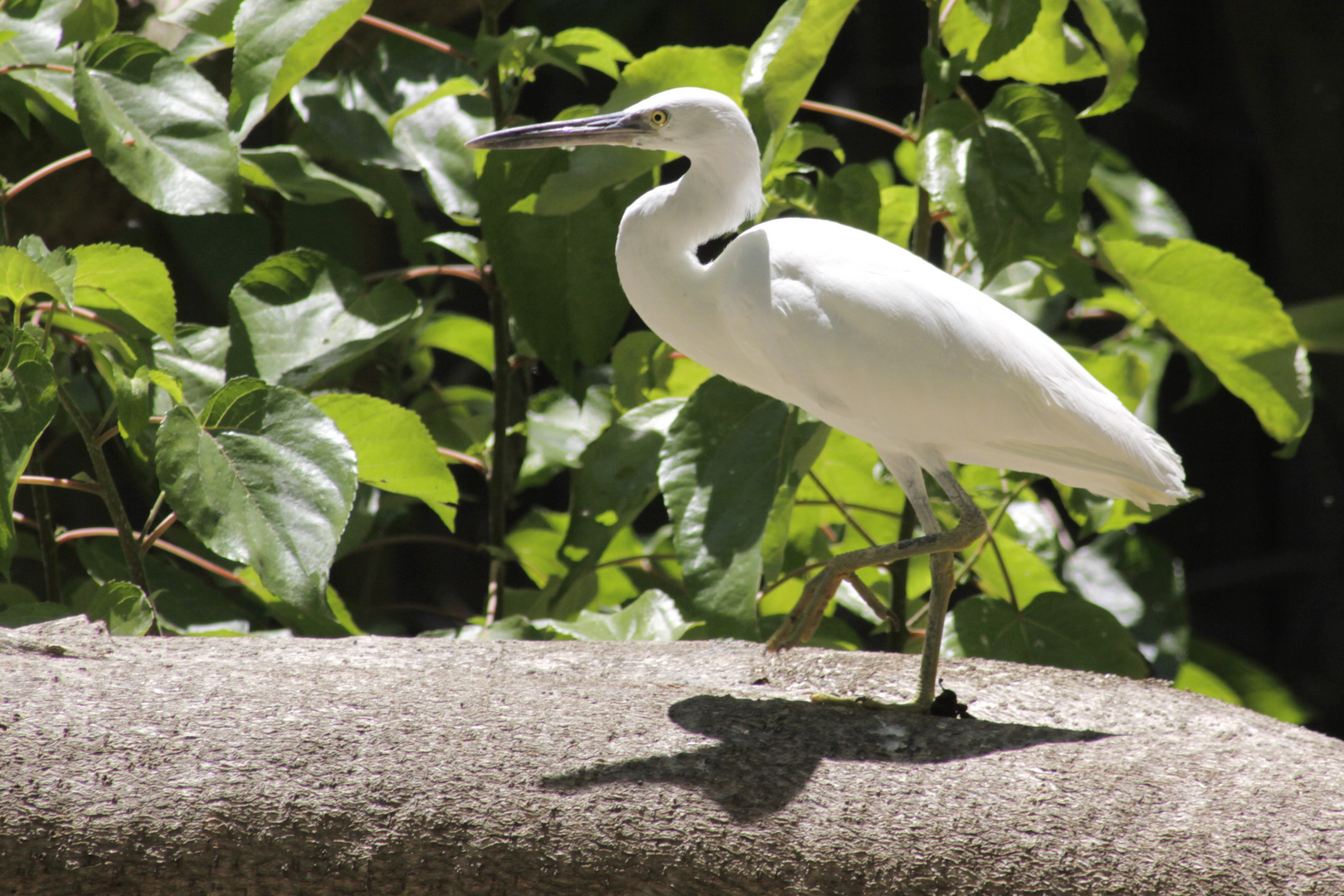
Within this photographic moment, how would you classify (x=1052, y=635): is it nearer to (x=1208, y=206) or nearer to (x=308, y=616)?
(x=308, y=616)

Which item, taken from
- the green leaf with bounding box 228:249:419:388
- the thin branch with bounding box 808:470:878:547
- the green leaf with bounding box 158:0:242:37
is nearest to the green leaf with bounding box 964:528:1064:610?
the thin branch with bounding box 808:470:878:547

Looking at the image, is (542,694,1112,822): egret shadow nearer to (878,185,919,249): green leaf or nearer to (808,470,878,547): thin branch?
(808,470,878,547): thin branch

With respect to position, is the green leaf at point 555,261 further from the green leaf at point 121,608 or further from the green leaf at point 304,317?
the green leaf at point 121,608

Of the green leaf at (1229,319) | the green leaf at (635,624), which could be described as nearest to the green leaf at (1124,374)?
the green leaf at (1229,319)

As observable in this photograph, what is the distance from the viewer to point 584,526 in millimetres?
1996

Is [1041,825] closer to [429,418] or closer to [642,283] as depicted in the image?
[642,283]

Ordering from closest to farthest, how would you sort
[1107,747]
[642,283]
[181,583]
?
[1107,747], [642,283], [181,583]

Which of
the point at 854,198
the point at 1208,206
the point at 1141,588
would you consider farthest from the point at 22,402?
the point at 1208,206

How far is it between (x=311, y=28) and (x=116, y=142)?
340 mm

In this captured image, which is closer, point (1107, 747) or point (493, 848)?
point (493, 848)

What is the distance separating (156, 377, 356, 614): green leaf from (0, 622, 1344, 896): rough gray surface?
0.49 feet

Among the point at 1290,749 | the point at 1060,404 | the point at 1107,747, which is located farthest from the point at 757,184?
the point at 1290,749

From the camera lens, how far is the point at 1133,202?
2.47 m

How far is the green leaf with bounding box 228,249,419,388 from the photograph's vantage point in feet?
6.04
